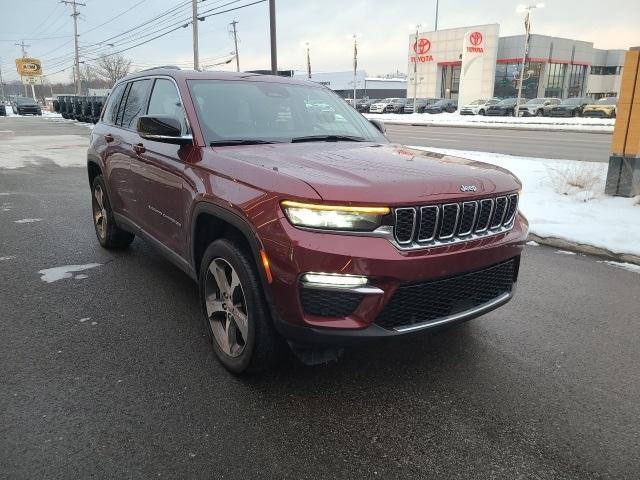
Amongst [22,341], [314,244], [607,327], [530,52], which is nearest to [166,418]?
[314,244]

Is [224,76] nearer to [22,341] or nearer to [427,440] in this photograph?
[22,341]

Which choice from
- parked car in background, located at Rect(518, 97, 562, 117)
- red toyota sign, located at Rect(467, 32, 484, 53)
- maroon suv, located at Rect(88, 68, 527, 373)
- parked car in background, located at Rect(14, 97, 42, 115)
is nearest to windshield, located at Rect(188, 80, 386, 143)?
maroon suv, located at Rect(88, 68, 527, 373)

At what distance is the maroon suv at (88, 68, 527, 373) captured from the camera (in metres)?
2.59

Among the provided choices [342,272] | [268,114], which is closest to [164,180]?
[268,114]

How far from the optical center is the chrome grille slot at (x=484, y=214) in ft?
9.71

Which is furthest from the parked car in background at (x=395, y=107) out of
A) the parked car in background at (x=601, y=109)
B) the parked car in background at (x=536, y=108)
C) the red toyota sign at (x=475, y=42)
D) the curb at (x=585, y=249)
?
the curb at (x=585, y=249)

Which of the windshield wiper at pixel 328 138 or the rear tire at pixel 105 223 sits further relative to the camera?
the rear tire at pixel 105 223

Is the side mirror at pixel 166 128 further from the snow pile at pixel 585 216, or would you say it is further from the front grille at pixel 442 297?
the snow pile at pixel 585 216

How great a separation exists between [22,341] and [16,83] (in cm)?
15692

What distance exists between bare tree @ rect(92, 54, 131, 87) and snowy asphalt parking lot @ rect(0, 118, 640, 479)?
92323mm

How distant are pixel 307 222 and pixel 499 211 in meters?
1.26

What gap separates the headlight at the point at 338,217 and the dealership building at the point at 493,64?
175ft

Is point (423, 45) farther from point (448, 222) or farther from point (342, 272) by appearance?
point (342, 272)

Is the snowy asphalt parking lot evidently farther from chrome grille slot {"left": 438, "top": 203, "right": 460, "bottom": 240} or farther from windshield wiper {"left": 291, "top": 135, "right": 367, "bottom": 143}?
windshield wiper {"left": 291, "top": 135, "right": 367, "bottom": 143}
